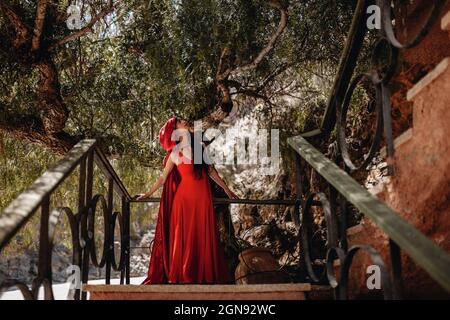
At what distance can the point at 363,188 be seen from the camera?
1982 millimetres

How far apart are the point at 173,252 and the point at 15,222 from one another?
8.13ft

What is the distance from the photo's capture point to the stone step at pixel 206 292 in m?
2.66

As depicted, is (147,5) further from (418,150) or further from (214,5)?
(418,150)

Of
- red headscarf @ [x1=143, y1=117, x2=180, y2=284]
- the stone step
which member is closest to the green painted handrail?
the stone step

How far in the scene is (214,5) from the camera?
5141 millimetres

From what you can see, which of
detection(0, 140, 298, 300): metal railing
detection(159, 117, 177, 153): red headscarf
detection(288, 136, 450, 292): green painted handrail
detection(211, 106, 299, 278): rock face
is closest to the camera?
detection(288, 136, 450, 292): green painted handrail

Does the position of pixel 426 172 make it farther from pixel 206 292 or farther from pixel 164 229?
pixel 164 229

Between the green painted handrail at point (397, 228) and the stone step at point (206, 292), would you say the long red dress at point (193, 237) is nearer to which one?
the stone step at point (206, 292)

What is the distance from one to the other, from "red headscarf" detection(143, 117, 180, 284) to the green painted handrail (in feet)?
6.66

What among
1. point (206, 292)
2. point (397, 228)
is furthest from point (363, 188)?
point (206, 292)

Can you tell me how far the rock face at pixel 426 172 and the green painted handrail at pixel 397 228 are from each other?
1.26 feet

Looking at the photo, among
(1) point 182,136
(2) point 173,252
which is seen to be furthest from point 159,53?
(2) point 173,252

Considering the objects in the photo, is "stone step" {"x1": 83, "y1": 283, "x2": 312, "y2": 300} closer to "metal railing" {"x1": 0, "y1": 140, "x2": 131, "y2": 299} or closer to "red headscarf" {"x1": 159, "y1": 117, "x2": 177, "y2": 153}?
"metal railing" {"x1": 0, "y1": 140, "x2": 131, "y2": 299}

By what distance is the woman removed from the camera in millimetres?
4102
